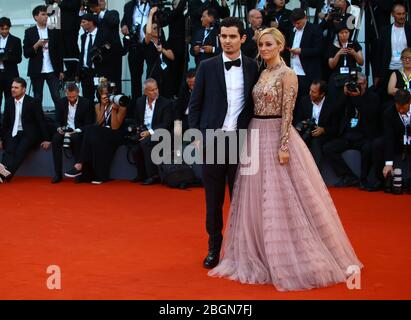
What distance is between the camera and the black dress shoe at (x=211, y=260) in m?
4.89

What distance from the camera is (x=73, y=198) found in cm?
808

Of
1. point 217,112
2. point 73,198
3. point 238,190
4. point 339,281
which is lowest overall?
point 73,198

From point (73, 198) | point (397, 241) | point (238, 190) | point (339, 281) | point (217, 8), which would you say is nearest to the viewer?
point (339, 281)

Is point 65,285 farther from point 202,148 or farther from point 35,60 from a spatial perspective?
point 35,60

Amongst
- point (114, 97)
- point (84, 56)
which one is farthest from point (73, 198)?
point (84, 56)

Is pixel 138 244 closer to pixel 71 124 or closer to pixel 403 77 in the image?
pixel 403 77

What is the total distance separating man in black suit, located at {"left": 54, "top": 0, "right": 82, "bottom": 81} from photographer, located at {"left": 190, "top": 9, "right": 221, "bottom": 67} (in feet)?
5.76

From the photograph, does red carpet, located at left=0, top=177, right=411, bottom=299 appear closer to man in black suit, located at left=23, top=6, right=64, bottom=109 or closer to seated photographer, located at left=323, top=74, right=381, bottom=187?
seated photographer, located at left=323, top=74, right=381, bottom=187

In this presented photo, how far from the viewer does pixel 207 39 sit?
9.26 m

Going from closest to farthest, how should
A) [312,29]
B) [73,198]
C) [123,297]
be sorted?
[123,297], [73,198], [312,29]

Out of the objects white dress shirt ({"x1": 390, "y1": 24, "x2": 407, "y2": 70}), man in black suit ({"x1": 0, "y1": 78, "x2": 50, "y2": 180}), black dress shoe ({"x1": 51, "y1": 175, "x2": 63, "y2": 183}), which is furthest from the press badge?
man in black suit ({"x1": 0, "y1": 78, "x2": 50, "y2": 180})

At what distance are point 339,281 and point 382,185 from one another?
4.00 meters

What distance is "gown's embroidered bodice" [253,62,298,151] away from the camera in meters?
→ 4.62

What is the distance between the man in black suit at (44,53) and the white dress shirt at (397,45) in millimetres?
4082
